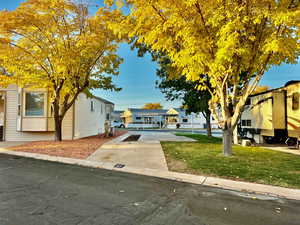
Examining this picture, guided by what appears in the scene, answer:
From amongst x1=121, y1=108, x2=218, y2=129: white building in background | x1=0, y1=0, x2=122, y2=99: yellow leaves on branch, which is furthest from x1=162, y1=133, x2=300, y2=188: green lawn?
x1=121, y1=108, x2=218, y2=129: white building in background

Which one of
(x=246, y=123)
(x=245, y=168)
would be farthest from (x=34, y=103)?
(x=246, y=123)

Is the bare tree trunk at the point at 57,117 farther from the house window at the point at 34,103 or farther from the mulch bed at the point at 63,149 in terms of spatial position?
the house window at the point at 34,103

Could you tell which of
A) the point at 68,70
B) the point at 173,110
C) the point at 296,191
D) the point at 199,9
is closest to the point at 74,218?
the point at 296,191

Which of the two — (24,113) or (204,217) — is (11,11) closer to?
(24,113)

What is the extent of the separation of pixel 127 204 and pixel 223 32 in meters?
5.06

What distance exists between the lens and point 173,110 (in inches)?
1737

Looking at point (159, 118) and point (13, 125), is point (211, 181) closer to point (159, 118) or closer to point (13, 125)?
point (13, 125)

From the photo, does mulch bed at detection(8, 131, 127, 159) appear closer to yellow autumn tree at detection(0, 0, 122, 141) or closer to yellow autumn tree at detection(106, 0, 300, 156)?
yellow autumn tree at detection(0, 0, 122, 141)

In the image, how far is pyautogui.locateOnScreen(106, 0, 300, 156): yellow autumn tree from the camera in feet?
17.2

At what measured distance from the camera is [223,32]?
5156 mm

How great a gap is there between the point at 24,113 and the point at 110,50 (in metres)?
7.69

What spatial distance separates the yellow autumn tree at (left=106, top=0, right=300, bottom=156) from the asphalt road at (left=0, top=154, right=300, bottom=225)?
3718mm

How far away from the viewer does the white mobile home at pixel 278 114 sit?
9.12m

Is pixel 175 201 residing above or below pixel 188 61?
below
